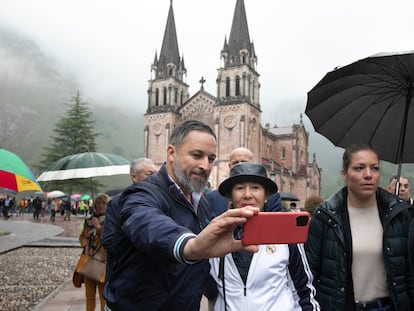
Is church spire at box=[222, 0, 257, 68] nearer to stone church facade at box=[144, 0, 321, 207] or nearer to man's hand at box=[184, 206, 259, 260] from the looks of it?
stone church facade at box=[144, 0, 321, 207]

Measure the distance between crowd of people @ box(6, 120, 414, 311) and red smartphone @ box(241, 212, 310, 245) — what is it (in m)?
0.04

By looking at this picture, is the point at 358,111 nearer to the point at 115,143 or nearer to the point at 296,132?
the point at 296,132

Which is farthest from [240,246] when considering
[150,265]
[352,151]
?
[352,151]

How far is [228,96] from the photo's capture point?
1748 inches

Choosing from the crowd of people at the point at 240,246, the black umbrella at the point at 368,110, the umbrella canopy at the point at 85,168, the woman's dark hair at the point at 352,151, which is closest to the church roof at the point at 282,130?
the umbrella canopy at the point at 85,168

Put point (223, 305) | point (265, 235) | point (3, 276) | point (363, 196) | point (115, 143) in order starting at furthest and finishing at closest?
point (115, 143), point (3, 276), point (363, 196), point (223, 305), point (265, 235)

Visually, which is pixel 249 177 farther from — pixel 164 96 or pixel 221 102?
pixel 164 96

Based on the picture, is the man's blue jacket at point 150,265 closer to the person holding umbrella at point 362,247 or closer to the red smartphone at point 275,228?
the red smartphone at point 275,228

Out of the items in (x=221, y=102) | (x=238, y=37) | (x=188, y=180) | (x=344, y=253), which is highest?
(x=238, y=37)

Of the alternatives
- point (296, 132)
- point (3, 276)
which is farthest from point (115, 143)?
point (3, 276)

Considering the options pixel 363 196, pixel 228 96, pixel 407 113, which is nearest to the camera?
pixel 363 196

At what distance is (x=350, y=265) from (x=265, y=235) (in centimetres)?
165

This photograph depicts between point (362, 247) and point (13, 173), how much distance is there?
487 cm

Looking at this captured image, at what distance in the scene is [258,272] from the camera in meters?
2.27
